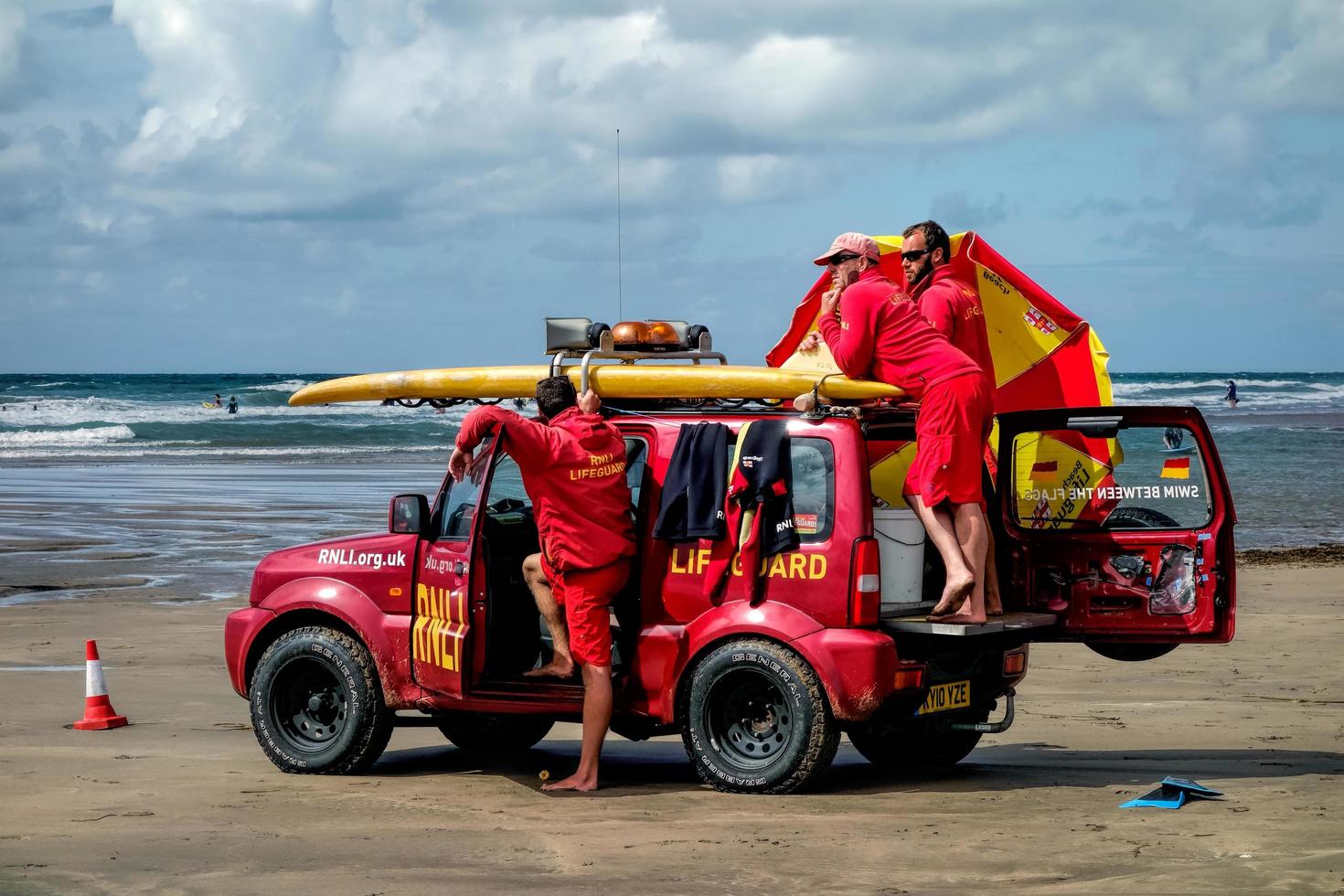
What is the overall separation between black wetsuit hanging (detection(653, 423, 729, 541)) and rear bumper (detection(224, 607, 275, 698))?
2.29 metres

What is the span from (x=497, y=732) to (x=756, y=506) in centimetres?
262

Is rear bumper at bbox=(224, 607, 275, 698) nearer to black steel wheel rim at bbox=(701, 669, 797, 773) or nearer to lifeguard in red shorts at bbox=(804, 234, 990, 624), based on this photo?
black steel wheel rim at bbox=(701, 669, 797, 773)

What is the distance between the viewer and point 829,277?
10.3m

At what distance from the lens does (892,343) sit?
25.8 feet

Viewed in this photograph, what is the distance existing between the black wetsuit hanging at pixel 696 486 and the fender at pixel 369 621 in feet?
4.92

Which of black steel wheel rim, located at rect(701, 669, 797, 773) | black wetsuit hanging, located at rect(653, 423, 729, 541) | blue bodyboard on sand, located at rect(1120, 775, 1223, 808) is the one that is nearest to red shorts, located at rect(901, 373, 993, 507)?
black wetsuit hanging, located at rect(653, 423, 729, 541)

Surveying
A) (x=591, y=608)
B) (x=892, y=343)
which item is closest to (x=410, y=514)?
(x=591, y=608)

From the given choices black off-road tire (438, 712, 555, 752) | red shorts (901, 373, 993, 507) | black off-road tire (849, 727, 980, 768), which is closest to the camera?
red shorts (901, 373, 993, 507)

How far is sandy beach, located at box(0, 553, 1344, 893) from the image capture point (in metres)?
6.20

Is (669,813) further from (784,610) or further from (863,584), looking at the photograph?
(863,584)

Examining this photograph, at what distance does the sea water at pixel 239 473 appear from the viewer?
2166 centimetres

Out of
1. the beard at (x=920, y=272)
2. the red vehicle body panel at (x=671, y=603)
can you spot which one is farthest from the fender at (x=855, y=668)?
the beard at (x=920, y=272)

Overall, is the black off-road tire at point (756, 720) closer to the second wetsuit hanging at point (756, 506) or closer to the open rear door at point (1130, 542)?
the second wetsuit hanging at point (756, 506)

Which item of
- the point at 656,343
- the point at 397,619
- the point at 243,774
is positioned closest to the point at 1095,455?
the point at 656,343
